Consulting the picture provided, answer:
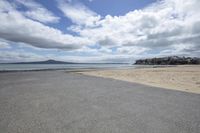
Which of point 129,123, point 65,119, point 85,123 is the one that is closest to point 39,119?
point 65,119

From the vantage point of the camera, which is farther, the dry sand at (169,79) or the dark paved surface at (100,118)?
the dry sand at (169,79)

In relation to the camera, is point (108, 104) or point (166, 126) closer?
point (166, 126)

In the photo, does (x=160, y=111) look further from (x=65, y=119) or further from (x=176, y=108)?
(x=65, y=119)

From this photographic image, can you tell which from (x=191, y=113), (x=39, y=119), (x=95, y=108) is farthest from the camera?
(x=95, y=108)

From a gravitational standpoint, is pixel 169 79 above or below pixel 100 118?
below

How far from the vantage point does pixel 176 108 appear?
6297 millimetres

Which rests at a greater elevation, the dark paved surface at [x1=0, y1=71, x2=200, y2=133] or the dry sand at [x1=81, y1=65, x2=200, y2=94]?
the dark paved surface at [x1=0, y1=71, x2=200, y2=133]

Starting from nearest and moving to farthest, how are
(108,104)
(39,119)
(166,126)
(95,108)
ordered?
1. (166,126)
2. (39,119)
3. (95,108)
4. (108,104)

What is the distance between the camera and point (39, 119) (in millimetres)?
5012

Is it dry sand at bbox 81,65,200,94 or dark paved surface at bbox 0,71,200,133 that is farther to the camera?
dry sand at bbox 81,65,200,94

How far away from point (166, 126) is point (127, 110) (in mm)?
1686

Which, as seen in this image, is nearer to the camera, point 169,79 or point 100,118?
point 100,118

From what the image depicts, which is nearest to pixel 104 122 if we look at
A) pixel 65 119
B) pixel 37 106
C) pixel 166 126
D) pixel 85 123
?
pixel 85 123

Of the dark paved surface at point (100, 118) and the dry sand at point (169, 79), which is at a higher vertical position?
the dark paved surface at point (100, 118)
